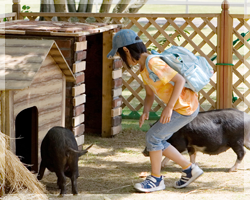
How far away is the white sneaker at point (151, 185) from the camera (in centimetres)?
405

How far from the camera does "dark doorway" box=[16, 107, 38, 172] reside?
14.5ft

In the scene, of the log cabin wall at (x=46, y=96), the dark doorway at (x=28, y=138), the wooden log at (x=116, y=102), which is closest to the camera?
the log cabin wall at (x=46, y=96)

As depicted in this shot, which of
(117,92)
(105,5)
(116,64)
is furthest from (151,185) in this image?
(105,5)

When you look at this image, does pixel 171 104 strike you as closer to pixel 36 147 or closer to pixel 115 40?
pixel 115 40

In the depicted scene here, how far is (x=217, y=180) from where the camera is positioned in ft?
14.8

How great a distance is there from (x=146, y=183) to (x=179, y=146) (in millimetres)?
735

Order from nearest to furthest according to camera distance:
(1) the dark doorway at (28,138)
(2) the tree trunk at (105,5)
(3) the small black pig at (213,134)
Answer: (1) the dark doorway at (28,138)
(3) the small black pig at (213,134)
(2) the tree trunk at (105,5)

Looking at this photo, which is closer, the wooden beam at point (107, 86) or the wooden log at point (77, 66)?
the wooden log at point (77, 66)

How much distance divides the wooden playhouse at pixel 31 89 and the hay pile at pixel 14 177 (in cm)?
31

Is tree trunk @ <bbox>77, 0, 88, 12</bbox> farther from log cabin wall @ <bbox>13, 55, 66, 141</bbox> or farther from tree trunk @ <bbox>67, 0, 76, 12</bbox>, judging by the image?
log cabin wall @ <bbox>13, 55, 66, 141</bbox>

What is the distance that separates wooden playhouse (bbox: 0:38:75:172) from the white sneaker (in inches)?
44.4

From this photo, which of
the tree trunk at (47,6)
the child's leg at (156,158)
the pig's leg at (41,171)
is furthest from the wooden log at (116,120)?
the tree trunk at (47,6)

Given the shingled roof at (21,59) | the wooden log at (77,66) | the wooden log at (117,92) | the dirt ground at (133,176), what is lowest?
the dirt ground at (133,176)

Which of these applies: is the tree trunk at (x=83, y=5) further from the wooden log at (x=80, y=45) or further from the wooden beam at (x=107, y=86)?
the wooden log at (x=80, y=45)
